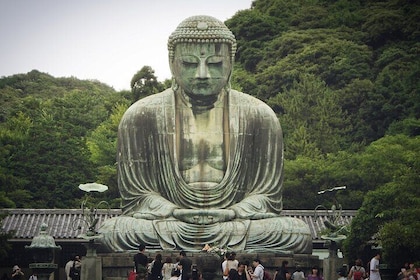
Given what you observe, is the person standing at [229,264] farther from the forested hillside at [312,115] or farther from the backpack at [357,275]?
the forested hillside at [312,115]

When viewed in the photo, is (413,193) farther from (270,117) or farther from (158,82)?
(158,82)

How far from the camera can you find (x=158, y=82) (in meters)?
51.2

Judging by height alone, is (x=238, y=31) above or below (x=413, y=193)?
above

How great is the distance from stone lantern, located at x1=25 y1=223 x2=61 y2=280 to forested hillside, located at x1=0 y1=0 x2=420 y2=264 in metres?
6.45

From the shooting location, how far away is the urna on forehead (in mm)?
28047

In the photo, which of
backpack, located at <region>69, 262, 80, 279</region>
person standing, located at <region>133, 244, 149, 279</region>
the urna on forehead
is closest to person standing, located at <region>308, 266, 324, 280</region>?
person standing, located at <region>133, 244, 149, 279</region>

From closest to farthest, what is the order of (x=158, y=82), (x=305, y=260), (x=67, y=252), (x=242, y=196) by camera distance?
(x=305, y=260) < (x=242, y=196) < (x=67, y=252) < (x=158, y=82)

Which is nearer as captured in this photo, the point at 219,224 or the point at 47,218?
the point at 219,224

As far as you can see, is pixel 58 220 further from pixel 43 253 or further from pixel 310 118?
pixel 310 118

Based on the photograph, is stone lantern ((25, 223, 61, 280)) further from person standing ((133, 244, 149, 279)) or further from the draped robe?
Answer: person standing ((133, 244, 149, 279))

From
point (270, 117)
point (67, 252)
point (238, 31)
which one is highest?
point (238, 31)

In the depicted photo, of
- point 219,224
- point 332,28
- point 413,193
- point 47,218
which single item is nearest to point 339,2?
point 332,28

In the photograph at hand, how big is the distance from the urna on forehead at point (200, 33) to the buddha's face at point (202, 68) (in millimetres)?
89

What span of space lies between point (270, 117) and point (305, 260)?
326cm
